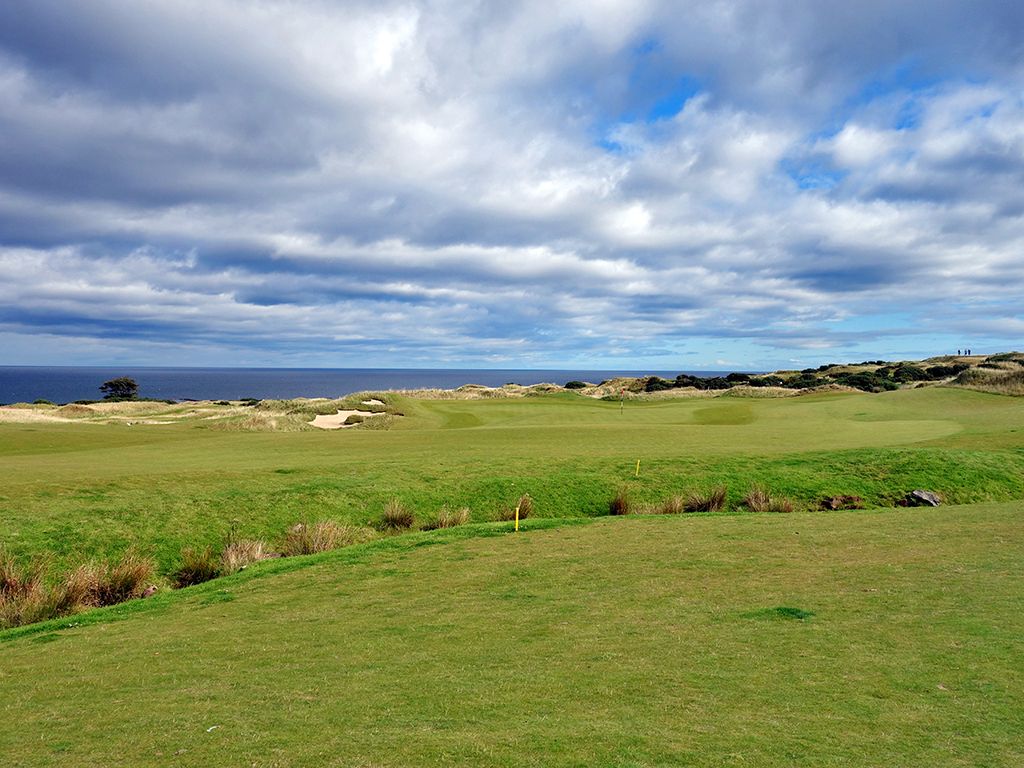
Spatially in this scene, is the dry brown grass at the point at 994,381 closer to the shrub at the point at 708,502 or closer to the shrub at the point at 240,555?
the shrub at the point at 708,502

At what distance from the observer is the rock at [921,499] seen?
2155 centimetres

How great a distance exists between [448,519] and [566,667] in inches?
503

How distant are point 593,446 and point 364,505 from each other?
11.6m

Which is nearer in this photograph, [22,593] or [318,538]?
[22,593]

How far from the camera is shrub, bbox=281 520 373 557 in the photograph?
16938mm

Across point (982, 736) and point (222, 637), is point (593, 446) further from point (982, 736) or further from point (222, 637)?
point (982, 736)

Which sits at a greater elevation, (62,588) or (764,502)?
(764,502)

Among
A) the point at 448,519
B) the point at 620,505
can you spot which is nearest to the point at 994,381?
the point at 620,505

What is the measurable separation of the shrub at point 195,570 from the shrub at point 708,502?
1283 cm

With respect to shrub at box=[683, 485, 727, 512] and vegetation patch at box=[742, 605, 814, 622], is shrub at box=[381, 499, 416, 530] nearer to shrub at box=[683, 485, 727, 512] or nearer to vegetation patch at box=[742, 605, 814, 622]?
shrub at box=[683, 485, 727, 512]

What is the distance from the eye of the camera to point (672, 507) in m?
20.7

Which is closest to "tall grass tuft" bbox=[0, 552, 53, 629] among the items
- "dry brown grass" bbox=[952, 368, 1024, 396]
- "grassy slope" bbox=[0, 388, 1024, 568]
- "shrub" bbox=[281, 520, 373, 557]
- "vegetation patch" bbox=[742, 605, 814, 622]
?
"grassy slope" bbox=[0, 388, 1024, 568]

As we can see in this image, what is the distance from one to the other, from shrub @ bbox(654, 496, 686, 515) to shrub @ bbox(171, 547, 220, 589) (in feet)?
38.5

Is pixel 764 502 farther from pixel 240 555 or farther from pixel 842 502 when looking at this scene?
pixel 240 555
